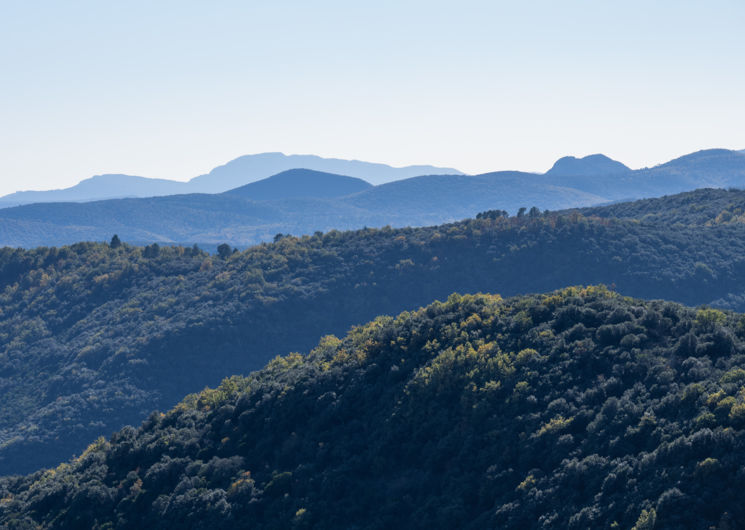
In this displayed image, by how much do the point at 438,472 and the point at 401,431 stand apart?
3.98 metres

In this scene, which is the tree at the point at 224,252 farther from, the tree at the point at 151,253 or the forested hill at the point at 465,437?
the forested hill at the point at 465,437

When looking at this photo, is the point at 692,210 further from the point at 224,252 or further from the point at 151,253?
the point at 151,253

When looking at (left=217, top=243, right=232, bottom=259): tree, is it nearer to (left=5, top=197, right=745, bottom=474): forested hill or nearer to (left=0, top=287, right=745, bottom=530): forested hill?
(left=5, top=197, right=745, bottom=474): forested hill

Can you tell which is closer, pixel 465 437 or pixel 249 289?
pixel 465 437

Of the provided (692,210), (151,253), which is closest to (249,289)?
(151,253)

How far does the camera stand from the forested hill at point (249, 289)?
13262 centimetres

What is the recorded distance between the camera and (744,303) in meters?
139

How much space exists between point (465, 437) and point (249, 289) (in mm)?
113959

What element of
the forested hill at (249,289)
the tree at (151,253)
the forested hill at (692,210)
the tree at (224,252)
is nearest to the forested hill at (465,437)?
the forested hill at (249,289)

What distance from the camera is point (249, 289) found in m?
150

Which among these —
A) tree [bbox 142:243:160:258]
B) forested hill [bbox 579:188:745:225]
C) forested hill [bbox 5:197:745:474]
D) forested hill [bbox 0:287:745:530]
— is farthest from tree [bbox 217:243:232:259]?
forested hill [bbox 0:287:745:530]

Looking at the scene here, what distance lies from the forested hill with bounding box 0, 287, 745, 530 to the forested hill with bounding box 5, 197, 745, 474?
79.6 meters

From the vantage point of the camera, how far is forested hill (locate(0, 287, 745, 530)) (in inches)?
1225

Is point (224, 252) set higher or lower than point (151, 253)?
lower
